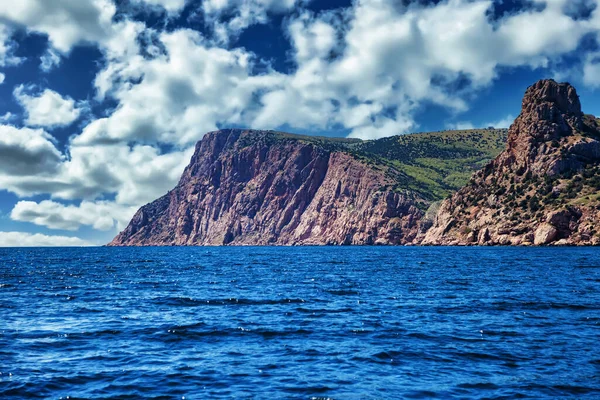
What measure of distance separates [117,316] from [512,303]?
2980 cm

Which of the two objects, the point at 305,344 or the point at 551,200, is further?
the point at 551,200

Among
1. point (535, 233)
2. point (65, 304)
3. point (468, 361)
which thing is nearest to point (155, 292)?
point (65, 304)

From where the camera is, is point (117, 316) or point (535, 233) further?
point (535, 233)

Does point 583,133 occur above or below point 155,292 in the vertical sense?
above

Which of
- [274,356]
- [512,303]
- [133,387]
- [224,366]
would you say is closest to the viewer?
[133,387]

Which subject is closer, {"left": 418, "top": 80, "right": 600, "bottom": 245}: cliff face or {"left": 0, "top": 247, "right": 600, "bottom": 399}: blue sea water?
{"left": 0, "top": 247, "right": 600, "bottom": 399}: blue sea water

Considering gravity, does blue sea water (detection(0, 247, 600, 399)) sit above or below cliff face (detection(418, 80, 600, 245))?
below

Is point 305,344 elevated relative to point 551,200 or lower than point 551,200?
lower

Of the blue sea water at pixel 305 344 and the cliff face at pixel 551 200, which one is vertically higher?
the cliff face at pixel 551 200

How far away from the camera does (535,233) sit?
16100cm

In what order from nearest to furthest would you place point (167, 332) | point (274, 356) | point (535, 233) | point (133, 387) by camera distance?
point (133, 387) < point (274, 356) < point (167, 332) < point (535, 233)

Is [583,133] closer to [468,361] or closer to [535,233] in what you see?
[535,233]

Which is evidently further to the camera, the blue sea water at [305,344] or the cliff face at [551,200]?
the cliff face at [551,200]

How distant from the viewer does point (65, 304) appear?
39625 millimetres
